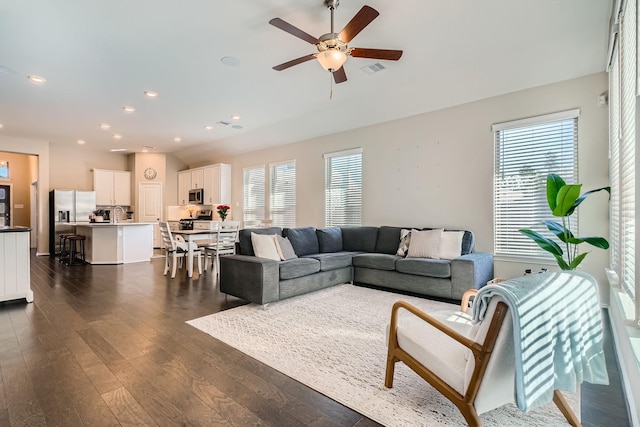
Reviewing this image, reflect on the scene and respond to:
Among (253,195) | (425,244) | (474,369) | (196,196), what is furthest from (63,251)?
(474,369)

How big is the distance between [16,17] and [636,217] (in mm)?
5272

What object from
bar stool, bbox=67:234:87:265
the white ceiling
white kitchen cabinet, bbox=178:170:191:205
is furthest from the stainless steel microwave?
the white ceiling

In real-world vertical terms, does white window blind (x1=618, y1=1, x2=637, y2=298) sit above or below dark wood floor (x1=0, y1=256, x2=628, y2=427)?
above

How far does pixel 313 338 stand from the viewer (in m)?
2.90

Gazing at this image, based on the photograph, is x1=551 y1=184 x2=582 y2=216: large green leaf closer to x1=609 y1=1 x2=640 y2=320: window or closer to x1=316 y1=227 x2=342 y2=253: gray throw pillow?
x1=609 y1=1 x2=640 y2=320: window

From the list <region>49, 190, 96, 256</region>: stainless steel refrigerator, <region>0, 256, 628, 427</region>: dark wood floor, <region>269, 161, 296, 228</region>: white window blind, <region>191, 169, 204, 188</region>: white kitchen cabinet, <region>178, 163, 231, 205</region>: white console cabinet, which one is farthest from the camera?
<region>191, 169, 204, 188</region>: white kitchen cabinet

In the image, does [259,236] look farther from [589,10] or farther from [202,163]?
[202,163]

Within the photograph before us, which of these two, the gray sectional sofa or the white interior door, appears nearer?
the gray sectional sofa

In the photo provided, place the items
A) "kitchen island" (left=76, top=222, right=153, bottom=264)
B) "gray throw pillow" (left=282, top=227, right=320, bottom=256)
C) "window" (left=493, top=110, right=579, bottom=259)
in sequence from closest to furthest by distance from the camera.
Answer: "window" (left=493, top=110, right=579, bottom=259) < "gray throw pillow" (left=282, top=227, right=320, bottom=256) < "kitchen island" (left=76, top=222, right=153, bottom=264)

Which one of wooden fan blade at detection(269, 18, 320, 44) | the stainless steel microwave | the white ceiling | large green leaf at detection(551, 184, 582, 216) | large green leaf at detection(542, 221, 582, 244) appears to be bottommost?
large green leaf at detection(542, 221, 582, 244)

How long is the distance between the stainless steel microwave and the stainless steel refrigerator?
2.78 m

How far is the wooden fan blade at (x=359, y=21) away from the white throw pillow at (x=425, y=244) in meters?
2.94

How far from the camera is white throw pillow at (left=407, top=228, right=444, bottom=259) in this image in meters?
4.45

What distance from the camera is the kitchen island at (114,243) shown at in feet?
23.0
